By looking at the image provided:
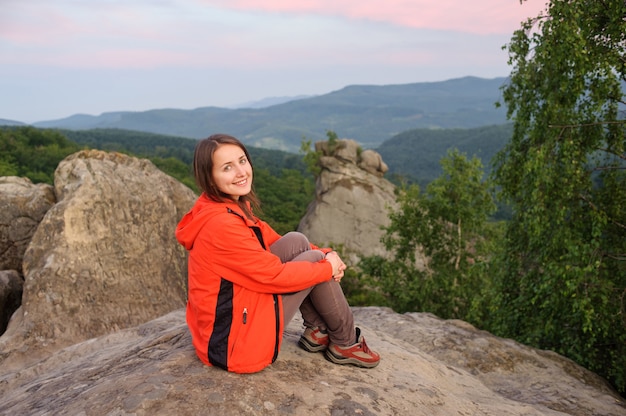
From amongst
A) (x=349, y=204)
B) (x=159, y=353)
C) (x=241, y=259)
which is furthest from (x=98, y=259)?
(x=349, y=204)

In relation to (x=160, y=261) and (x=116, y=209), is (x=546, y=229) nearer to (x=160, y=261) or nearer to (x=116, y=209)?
(x=160, y=261)

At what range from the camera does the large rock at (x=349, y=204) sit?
35594mm

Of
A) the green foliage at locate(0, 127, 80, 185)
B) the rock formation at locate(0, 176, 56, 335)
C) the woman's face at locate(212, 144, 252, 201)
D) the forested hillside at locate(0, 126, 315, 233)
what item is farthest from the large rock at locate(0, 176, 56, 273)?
the green foliage at locate(0, 127, 80, 185)

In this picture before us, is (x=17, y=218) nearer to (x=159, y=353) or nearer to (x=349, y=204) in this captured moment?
(x=159, y=353)

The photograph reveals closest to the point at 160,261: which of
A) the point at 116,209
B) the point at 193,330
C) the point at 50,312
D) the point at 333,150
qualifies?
the point at 116,209

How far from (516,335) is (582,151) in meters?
4.88

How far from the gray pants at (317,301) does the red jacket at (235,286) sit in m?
0.27

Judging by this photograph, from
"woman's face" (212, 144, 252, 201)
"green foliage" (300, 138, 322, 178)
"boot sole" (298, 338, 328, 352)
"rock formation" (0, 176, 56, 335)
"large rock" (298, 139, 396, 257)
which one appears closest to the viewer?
"woman's face" (212, 144, 252, 201)

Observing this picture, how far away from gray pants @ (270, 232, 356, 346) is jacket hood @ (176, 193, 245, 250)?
0.74m

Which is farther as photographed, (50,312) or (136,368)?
(50,312)

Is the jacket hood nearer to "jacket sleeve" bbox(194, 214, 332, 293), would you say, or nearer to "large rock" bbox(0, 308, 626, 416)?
"jacket sleeve" bbox(194, 214, 332, 293)

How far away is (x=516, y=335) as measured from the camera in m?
11.3

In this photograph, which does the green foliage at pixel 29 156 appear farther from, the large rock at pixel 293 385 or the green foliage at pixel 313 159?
the large rock at pixel 293 385

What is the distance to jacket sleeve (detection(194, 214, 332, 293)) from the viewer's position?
3777 mm
